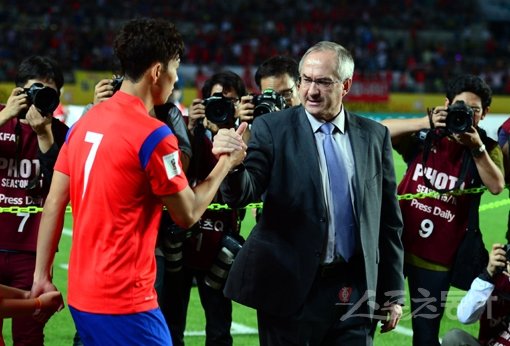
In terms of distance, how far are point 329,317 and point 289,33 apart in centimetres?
3037

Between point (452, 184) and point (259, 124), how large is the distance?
1893mm

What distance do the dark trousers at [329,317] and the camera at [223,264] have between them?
1.41 m

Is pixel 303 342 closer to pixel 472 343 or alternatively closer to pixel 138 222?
pixel 138 222

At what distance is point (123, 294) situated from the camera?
3.71 m

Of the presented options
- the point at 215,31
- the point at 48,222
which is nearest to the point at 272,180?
the point at 48,222

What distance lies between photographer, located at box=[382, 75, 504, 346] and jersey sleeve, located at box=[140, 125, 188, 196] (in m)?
2.40

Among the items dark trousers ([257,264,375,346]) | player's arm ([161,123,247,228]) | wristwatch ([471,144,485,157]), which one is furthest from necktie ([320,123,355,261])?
wristwatch ([471,144,485,157])

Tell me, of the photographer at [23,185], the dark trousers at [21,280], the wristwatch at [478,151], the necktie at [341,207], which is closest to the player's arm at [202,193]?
the necktie at [341,207]

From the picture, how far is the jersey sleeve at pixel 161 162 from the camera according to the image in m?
3.62

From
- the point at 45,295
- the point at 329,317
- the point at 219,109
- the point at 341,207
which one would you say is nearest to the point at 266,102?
the point at 219,109

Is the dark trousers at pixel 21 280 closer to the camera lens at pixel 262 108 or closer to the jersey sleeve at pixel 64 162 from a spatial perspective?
the camera lens at pixel 262 108

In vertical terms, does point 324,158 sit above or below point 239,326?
above

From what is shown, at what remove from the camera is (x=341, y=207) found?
14.2 feet

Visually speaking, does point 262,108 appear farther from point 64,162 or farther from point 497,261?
point 64,162
